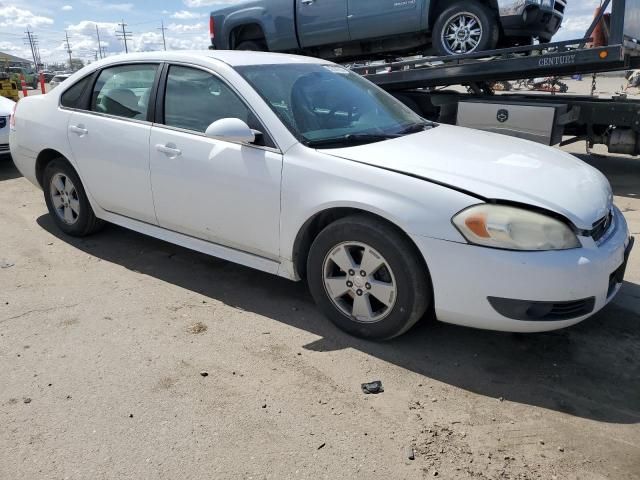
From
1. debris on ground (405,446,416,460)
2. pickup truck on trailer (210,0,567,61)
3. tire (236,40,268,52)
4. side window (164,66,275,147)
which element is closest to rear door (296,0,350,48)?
pickup truck on trailer (210,0,567,61)

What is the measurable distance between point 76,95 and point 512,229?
12.1 feet

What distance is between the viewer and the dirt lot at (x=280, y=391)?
91.5 inches

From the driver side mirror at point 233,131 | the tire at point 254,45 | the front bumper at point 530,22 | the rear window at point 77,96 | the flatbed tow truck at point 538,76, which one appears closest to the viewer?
the driver side mirror at point 233,131

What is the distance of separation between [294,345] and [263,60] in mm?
2009

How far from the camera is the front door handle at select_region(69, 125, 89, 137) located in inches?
173

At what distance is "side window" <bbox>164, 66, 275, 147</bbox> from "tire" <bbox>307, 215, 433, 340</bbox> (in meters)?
0.82

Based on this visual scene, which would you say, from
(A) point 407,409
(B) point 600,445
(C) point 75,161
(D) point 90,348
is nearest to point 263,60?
(C) point 75,161

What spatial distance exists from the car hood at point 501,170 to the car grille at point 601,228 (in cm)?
5

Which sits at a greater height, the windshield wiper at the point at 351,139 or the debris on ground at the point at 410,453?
the windshield wiper at the point at 351,139

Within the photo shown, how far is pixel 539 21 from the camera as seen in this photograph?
289 inches

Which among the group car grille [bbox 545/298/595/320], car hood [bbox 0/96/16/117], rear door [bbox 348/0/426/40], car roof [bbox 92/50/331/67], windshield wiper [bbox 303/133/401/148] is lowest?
car grille [bbox 545/298/595/320]

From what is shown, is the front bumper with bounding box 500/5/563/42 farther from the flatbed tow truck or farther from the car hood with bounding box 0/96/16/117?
the car hood with bounding box 0/96/16/117

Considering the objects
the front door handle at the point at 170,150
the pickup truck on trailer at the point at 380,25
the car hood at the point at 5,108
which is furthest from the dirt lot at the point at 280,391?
the car hood at the point at 5,108

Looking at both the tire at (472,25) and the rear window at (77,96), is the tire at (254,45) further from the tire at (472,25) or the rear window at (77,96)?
the rear window at (77,96)
